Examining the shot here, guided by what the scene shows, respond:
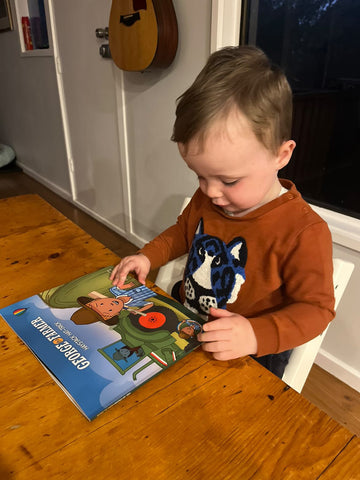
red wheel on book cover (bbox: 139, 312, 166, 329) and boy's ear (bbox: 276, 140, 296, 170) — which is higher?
boy's ear (bbox: 276, 140, 296, 170)

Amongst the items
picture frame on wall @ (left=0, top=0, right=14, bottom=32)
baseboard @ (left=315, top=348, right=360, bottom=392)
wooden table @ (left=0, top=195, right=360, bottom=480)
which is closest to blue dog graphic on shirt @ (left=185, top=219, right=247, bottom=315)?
wooden table @ (left=0, top=195, right=360, bottom=480)

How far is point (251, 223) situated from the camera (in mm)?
723

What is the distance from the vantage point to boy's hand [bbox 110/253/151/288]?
0.73 meters

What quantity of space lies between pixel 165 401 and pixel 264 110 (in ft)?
1.49

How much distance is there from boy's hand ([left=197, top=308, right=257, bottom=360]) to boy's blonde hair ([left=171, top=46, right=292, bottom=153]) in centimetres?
29

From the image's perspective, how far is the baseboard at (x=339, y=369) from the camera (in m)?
1.36

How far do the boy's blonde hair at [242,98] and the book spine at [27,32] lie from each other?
2930 mm

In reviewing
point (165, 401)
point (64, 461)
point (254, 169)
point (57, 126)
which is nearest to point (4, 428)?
point (64, 461)

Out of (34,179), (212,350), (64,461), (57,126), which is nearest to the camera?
(64,461)

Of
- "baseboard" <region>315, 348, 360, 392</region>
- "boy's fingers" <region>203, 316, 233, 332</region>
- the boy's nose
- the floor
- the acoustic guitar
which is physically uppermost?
the acoustic guitar

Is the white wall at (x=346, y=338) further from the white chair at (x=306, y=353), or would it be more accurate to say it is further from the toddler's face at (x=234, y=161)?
the toddler's face at (x=234, y=161)

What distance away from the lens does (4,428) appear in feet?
1.45

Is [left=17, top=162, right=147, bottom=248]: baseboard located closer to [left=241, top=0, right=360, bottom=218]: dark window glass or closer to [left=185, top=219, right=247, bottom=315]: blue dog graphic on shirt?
[left=241, top=0, right=360, bottom=218]: dark window glass

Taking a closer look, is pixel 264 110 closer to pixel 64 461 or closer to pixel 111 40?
pixel 64 461
